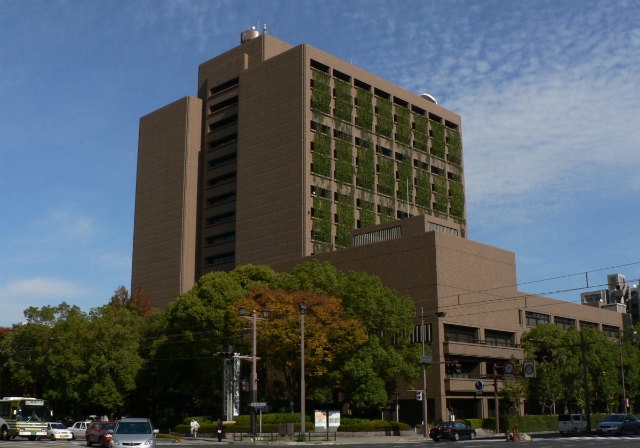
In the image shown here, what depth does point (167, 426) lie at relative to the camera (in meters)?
72.9

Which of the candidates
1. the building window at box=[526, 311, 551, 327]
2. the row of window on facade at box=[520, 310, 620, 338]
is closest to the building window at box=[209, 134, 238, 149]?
the building window at box=[526, 311, 551, 327]

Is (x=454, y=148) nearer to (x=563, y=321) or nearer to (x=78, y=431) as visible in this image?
(x=563, y=321)

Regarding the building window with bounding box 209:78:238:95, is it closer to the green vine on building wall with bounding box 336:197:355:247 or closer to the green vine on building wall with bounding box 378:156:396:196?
the green vine on building wall with bounding box 378:156:396:196

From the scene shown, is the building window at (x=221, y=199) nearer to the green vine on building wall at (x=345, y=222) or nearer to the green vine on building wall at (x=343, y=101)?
the green vine on building wall at (x=345, y=222)

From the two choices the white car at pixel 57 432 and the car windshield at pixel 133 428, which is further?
the white car at pixel 57 432

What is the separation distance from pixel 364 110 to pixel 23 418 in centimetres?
7559

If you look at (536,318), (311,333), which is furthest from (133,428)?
(536,318)

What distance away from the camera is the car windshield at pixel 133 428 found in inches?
1041

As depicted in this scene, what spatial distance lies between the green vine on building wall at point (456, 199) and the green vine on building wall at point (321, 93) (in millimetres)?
31952

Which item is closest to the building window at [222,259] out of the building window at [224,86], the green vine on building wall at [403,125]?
the building window at [224,86]

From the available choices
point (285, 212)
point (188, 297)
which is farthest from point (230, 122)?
point (188, 297)

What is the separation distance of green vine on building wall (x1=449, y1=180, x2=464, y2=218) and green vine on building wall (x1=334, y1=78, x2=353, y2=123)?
27.3 metres

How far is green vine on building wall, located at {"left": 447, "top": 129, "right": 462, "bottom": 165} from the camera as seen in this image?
12988 cm

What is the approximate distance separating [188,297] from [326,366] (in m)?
16.5
